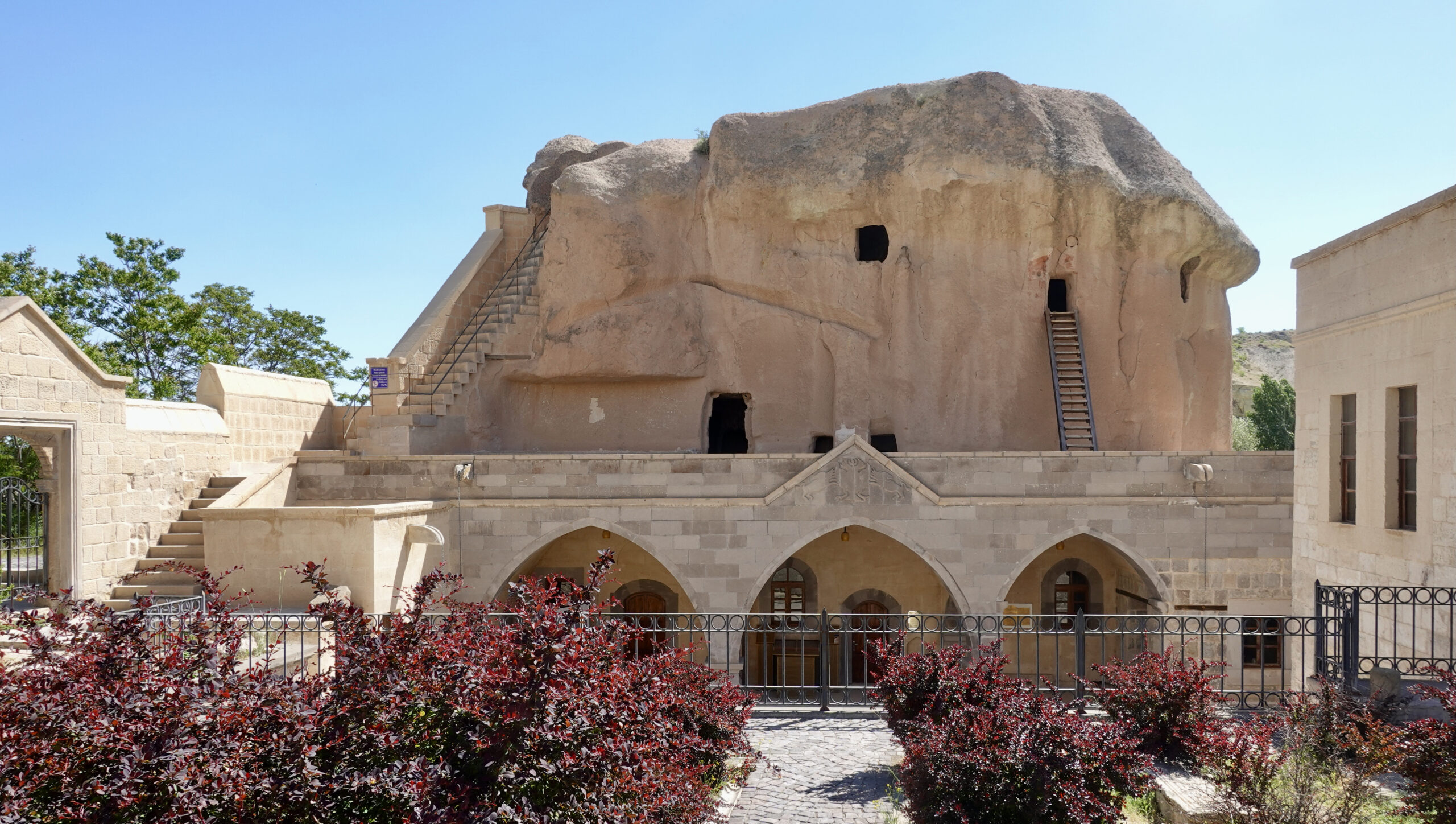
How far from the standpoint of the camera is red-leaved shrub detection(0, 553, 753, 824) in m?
4.04

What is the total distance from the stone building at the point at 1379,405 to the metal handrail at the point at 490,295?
1454 cm

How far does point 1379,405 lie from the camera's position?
9531 mm

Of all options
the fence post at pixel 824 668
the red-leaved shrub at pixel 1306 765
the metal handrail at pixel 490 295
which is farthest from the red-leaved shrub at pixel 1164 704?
the metal handrail at pixel 490 295

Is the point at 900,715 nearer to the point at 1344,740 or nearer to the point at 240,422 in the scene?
the point at 1344,740

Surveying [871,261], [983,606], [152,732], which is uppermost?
[871,261]

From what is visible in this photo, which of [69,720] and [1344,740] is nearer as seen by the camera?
[69,720]

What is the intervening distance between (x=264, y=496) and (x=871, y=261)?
12277 mm

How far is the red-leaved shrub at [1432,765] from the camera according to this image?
5445mm

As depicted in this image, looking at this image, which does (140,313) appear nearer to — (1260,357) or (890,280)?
(890,280)

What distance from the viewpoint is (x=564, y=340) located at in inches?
784

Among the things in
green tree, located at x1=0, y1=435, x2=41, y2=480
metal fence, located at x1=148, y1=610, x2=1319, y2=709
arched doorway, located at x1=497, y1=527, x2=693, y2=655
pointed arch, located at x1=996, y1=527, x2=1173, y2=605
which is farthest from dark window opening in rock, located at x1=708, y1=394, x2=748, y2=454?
green tree, located at x1=0, y1=435, x2=41, y2=480

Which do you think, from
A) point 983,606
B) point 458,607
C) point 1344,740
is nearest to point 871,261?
point 983,606

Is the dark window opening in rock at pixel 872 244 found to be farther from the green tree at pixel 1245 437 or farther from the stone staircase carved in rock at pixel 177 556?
the green tree at pixel 1245 437

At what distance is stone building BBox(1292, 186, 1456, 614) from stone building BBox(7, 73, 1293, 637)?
3.72 m
